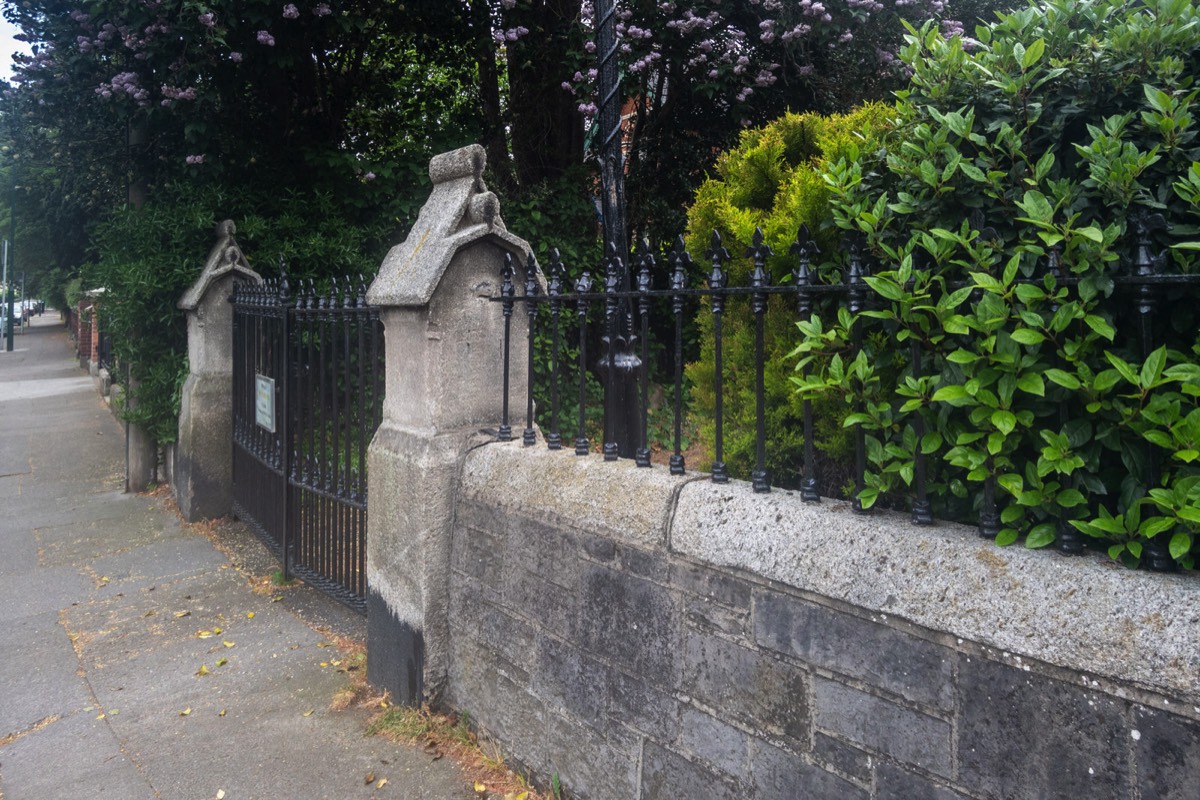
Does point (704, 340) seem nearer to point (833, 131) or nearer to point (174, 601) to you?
point (833, 131)

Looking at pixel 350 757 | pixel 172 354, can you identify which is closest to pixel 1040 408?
pixel 350 757

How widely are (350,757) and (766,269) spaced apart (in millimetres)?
2531

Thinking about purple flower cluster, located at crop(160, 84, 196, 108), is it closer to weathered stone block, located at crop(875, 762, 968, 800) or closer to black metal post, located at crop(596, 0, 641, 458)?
black metal post, located at crop(596, 0, 641, 458)

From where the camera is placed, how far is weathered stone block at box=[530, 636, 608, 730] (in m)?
2.80

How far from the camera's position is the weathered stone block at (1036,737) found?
1613 mm

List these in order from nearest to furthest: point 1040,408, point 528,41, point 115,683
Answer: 1. point 1040,408
2. point 115,683
3. point 528,41

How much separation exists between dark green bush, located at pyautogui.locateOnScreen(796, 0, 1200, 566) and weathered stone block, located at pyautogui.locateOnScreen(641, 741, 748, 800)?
91cm

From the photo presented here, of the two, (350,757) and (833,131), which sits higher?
(833,131)

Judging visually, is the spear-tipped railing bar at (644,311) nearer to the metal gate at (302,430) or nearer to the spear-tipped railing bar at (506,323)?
the spear-tipped railing bar at (506,323)

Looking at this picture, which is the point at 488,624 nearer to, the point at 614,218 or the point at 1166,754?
the point at 614,218

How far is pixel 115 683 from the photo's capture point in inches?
166

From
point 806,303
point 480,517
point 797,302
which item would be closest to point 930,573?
point 806,303

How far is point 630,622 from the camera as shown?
267cm

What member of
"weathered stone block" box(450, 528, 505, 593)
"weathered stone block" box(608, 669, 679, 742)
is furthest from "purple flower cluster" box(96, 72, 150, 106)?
"weathered stone block" box(608, 669, 679, 742)
